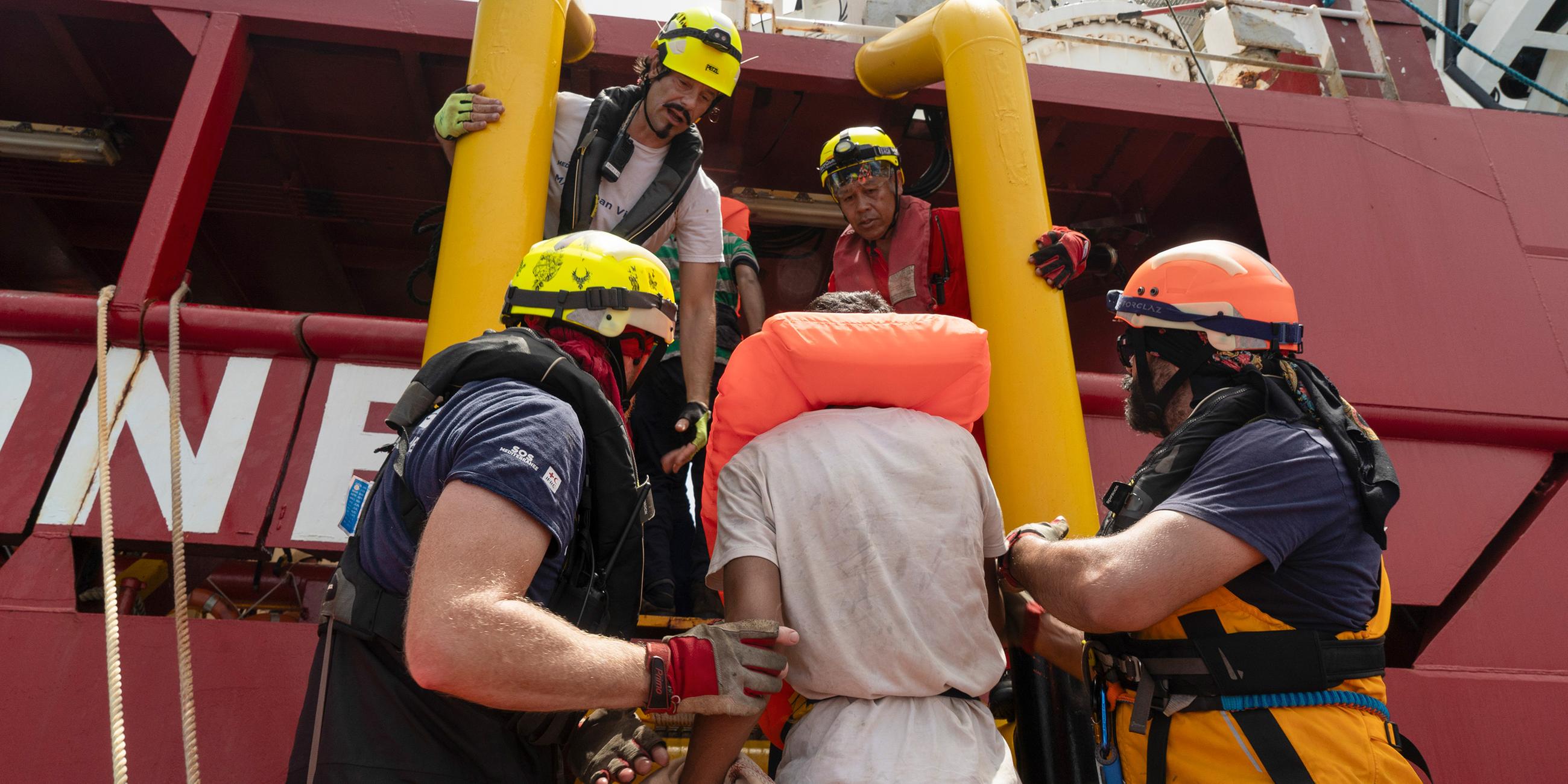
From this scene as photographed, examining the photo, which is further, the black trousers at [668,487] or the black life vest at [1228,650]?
the black trousers at [668,487]

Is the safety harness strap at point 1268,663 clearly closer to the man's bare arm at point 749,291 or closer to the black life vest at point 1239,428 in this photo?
the black life vest at point 1239,428

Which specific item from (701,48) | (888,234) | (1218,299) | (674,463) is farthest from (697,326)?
Answer: (1218,299)

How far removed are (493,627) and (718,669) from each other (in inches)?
18.8

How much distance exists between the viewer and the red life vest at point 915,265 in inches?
163

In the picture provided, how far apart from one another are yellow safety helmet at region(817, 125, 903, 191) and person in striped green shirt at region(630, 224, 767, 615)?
679 mm

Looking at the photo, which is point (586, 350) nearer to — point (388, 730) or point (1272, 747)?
point (388, 730)

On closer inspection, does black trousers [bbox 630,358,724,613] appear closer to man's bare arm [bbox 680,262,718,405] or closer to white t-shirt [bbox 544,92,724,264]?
man's bare arm [bbox 680,262,718,405]

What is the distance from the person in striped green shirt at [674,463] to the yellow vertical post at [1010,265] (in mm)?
1038

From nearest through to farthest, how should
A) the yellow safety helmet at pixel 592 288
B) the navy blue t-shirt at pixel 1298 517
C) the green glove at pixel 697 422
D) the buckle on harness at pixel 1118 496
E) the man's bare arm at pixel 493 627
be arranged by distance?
the man's bare arm at pixel 493 627, the navy blue t-shirt at pixel 1298 517, the yellow safety helmet at pixel 592 288, the buckle on harness at pixel 1118 496, the green glove at pixel 697 422

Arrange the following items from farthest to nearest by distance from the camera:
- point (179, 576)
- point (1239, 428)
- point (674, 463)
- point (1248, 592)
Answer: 1. point (674, 463)
2. point (179, 576)
3. point (1239, 428)
4. point (1248, 592)

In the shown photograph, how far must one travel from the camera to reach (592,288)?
7.22 feet

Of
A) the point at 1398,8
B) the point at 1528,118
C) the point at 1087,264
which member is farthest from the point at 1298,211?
the point at 1398,8

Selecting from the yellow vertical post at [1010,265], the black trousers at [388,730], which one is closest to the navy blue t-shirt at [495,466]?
the black trousers at [388,730]

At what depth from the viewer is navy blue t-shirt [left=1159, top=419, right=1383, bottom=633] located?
1987 millimetres
